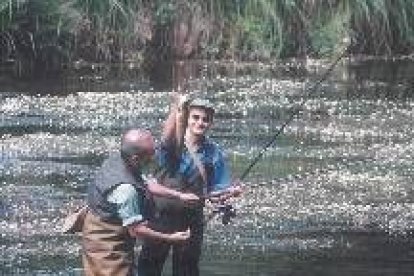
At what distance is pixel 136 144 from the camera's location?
26.7ft

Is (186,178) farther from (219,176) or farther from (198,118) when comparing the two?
(198,118)

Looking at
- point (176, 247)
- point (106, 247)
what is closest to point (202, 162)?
point (176, 247)

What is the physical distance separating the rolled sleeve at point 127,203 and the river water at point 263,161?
340cm

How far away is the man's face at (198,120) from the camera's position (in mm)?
9289

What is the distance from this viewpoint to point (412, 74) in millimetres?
29703

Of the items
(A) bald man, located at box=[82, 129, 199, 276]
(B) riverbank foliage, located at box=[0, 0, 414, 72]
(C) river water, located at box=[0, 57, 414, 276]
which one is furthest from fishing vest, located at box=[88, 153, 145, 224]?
(B) riverbank foliage, located at box=[0, 0, 414, 72]

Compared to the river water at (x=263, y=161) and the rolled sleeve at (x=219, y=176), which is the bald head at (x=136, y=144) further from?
the river water at (x=263, y=161)

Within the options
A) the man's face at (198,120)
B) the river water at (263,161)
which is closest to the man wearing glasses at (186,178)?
the man's face at (198,120)

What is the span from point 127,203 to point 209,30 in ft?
79.0

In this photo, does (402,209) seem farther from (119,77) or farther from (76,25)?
(76,25)

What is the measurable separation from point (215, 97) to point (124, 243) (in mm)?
16381

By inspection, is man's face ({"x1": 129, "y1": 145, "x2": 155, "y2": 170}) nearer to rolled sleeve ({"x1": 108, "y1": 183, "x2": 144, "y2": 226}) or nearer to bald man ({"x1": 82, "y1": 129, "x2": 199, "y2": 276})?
bald man ({"x1": 82, "y1": 129, "x2": 199, "y2": 276})

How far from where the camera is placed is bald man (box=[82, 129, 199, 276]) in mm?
8078

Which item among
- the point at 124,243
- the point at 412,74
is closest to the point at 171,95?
the point at 412,74
